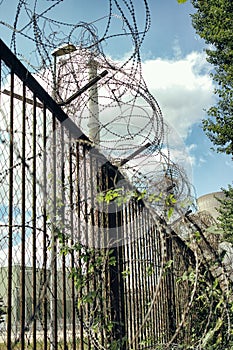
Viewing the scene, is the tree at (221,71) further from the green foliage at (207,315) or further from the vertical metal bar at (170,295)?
the green foliage at (207,315)

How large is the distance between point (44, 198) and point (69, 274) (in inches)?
22.1

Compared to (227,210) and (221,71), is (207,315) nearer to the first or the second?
(227,210)

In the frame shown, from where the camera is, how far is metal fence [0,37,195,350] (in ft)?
7.34

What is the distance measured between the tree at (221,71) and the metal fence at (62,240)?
7903 mm

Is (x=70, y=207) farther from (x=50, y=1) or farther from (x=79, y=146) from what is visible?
(x=50, y=1)

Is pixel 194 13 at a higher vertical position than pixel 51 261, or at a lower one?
higher

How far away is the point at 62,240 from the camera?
9.27 ft

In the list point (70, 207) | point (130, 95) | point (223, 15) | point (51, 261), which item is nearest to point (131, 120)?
point (130, 95)

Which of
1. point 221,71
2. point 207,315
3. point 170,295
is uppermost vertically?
point 221,71

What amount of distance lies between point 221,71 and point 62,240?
10.7 metres

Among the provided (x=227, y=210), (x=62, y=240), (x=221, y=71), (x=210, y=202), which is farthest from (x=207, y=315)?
(x=210, y=202)

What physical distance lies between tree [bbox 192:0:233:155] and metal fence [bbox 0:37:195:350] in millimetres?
7903

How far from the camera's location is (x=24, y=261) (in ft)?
7.35

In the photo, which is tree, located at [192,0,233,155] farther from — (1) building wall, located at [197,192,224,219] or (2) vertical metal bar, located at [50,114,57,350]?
(2) vertical metal bar, located at [50,114,57,350]
